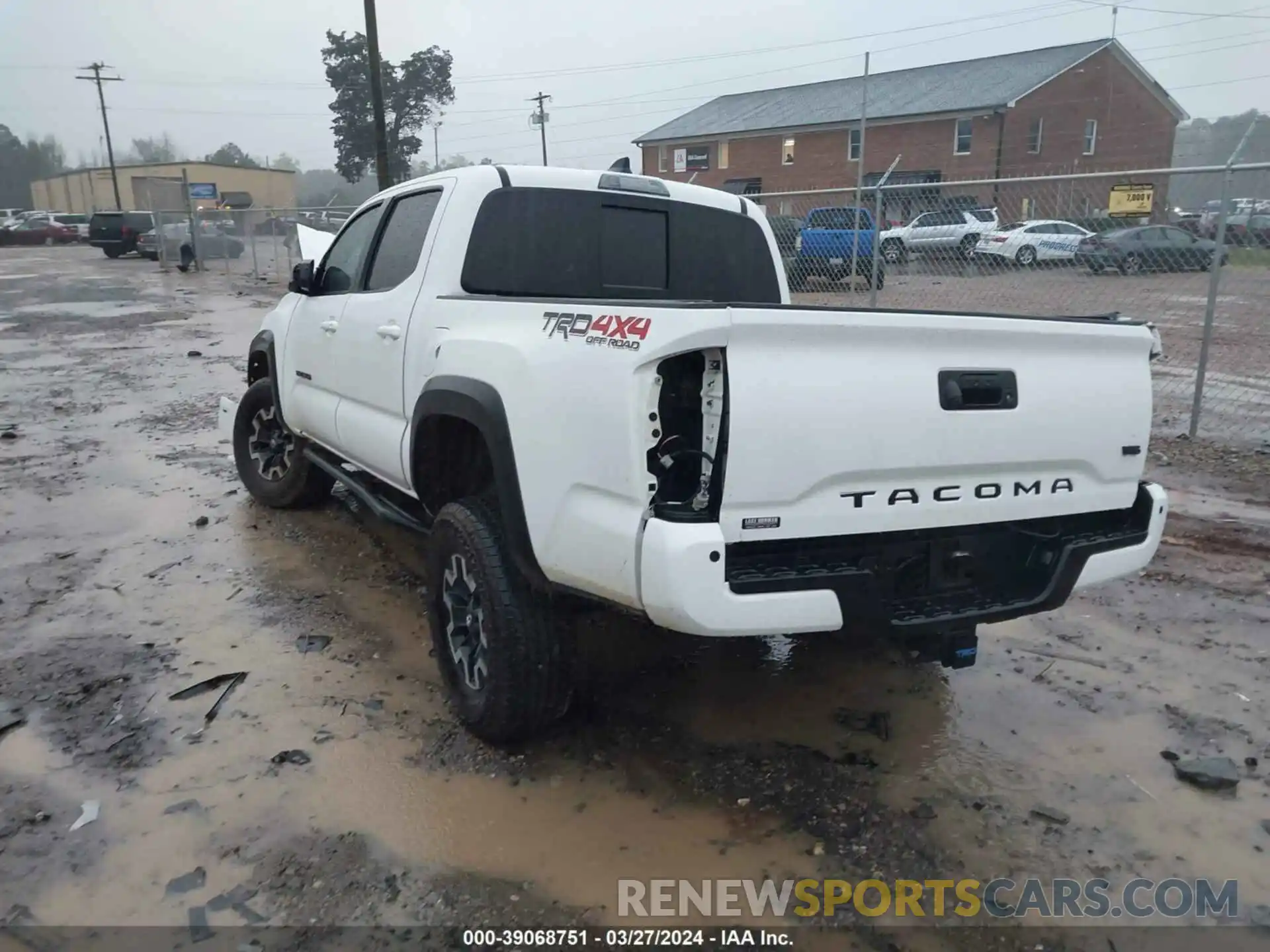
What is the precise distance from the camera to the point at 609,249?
4.23m

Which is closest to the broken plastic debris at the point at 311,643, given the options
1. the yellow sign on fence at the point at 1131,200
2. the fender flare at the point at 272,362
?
the fender flare at the point at 272,362

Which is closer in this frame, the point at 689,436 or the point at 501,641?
the point at 689,436

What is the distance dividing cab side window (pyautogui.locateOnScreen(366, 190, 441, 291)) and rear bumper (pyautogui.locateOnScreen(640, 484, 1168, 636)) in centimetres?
215

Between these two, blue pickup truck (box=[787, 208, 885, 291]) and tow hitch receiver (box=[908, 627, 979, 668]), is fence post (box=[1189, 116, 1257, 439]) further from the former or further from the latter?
tow hitch receiver (box=[908, 627, 979, 668])

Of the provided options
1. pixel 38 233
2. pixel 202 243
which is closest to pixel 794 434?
pixel 202 243

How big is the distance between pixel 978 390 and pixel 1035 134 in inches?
1517

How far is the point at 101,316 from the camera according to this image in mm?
18094

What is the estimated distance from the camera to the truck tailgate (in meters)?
2.62

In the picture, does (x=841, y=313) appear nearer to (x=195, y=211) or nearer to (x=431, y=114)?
(x=195, y=211)

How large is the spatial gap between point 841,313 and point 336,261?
11.2 feet

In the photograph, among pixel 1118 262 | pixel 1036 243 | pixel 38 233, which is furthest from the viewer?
pixel 38 233

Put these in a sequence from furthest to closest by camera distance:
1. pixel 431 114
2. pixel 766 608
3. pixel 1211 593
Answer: pixel 431 114
pixel 1211 593
pixel 766 608

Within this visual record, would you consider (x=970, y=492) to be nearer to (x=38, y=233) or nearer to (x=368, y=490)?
(x=368, y=490)

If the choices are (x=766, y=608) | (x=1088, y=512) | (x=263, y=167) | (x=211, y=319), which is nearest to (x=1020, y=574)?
(x=1088, y=512)
